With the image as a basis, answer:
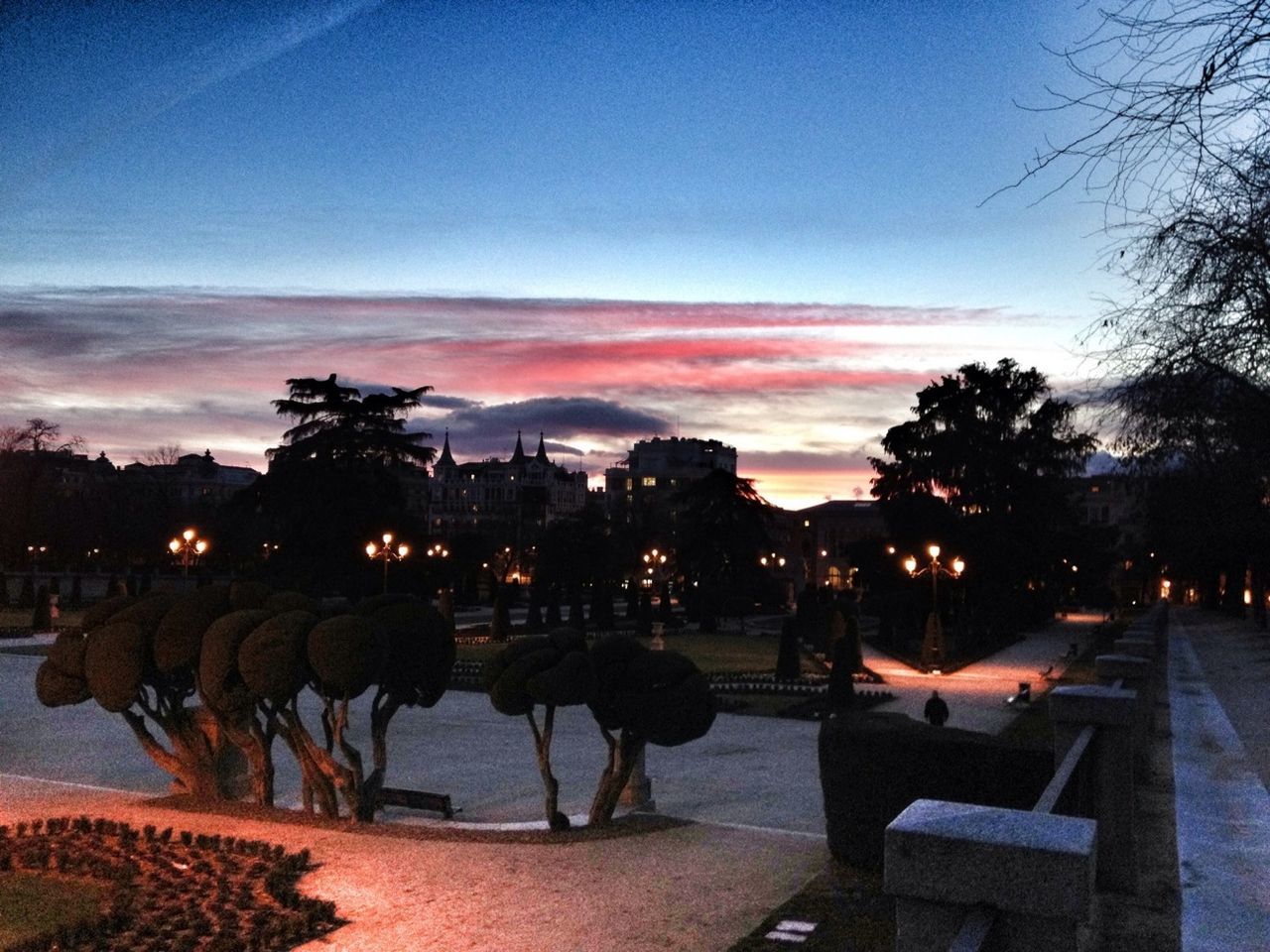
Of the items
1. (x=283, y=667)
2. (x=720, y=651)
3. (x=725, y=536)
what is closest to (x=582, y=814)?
(x=283, y=667)

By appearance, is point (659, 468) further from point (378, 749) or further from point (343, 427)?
point (378, 749)

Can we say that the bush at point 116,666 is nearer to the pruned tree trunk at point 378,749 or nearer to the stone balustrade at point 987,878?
the pruned tree trunk at point 378,749

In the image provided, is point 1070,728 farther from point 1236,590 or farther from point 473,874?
point 1236,590

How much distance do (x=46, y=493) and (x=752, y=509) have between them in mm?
49903

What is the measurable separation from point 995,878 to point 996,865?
0.13 ft

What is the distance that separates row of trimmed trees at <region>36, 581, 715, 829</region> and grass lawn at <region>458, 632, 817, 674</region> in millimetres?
17003

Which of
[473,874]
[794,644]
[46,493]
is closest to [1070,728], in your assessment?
[473,874]

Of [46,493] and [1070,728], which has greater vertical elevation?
[46,493]

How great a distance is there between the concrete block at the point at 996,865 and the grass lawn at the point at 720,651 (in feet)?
90.3

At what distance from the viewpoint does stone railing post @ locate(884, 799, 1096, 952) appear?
354 cm

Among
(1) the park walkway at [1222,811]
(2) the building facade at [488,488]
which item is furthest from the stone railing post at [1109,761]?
(2) the building facade at [488,488]

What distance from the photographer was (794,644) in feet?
107

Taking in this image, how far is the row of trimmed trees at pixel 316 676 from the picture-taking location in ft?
40.7

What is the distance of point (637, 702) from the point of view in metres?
12.4
